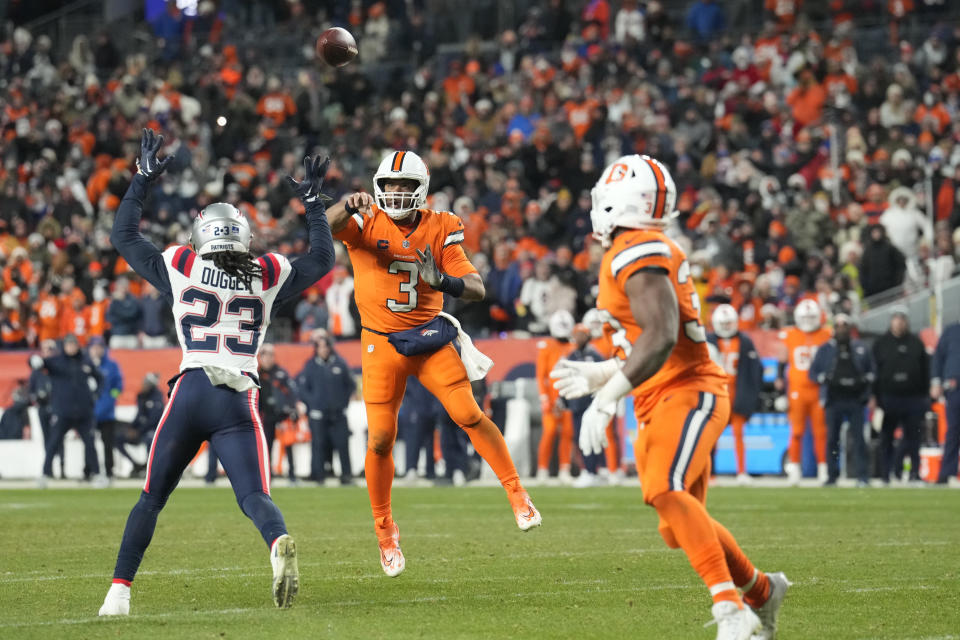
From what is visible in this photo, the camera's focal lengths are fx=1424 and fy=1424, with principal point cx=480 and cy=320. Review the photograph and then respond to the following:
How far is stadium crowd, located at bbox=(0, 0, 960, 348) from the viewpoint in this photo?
18922 mm

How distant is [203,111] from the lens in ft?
84.9

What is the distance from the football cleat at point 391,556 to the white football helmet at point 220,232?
6.22 feet

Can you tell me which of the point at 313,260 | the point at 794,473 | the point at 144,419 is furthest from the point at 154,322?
the point at 313,260

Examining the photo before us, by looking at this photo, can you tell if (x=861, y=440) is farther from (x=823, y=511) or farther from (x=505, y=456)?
(x=505, y=456)

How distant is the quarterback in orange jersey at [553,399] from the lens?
17062 millimetres

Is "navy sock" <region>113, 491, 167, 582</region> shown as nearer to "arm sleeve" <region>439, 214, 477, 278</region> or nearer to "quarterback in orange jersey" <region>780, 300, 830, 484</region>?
"arm sleeve" <region>439, 214, 477, 278</region>

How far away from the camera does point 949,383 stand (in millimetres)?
15281

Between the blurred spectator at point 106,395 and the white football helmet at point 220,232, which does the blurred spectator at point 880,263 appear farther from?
the white football helmet at point 220,232

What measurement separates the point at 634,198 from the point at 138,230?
254cm

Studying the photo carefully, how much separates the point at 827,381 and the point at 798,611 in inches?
398

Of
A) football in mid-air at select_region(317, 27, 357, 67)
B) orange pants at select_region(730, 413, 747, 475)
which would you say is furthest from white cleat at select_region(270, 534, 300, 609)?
orange pants at select_region(730, 413, 747, 475)

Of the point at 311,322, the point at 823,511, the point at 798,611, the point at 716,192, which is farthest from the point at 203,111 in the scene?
the point at 798,611

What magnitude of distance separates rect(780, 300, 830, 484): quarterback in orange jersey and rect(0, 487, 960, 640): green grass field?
3.25 m

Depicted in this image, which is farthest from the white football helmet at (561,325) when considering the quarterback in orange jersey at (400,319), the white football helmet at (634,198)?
the white football helmet at (634,198)
